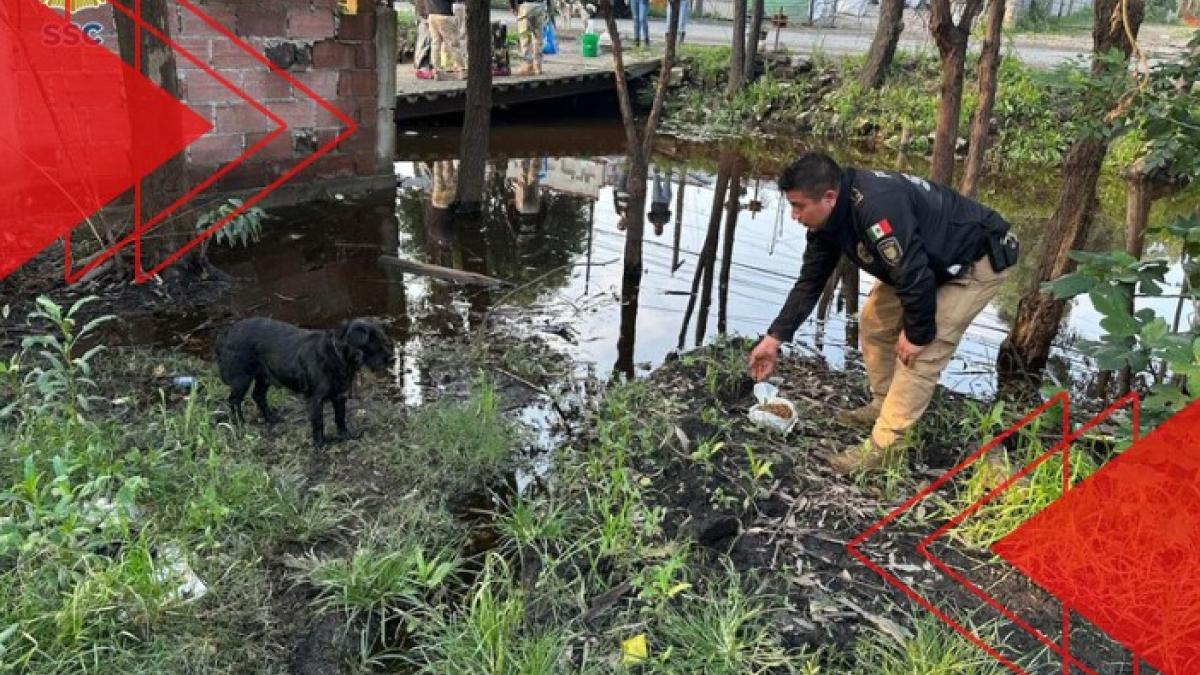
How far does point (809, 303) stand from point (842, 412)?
844mm

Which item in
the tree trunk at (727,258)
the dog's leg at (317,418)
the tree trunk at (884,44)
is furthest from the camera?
the tree trunk at (884,44)

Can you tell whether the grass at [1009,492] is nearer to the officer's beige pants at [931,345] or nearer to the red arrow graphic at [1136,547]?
the red arrow graphic at [1136,547]

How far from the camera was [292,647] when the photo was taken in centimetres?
334

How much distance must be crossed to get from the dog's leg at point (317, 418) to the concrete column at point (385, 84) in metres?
6.35

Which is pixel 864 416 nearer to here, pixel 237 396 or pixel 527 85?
pixel 237 396

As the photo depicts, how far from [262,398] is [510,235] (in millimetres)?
4924

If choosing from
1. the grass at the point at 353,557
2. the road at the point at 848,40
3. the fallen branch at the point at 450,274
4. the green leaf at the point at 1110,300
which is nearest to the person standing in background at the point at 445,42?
the road at the point at 848,40

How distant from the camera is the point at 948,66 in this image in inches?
243

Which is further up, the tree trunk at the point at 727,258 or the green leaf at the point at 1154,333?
the green leaf at the point at 1154,333

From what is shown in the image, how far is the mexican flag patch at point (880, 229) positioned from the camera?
13.0 ft

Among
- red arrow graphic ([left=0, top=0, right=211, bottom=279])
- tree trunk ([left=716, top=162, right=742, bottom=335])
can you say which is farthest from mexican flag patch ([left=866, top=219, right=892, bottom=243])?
red arrow graphic ([left=0, top=0, right=211, bottom=279])

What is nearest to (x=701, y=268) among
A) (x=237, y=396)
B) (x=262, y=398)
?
(x=262, y=398)

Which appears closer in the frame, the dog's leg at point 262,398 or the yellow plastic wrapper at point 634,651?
the yellow plastic wrapper at point 634,651

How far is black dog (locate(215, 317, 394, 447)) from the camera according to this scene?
4.41m
